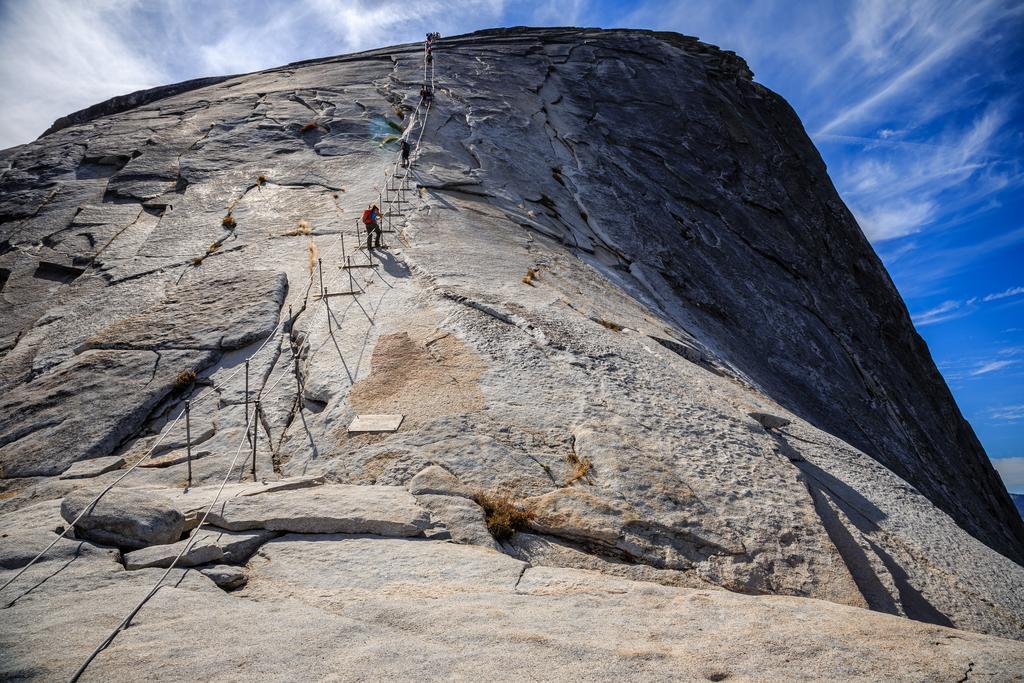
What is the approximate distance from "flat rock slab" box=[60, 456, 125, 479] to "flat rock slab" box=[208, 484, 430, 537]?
2.55 meters

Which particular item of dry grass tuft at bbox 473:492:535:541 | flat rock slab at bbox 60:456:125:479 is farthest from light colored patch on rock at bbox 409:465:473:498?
flat rock slab at bbox 60:456:125:479

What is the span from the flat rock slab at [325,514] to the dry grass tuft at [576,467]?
4.74ft

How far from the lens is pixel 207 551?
4719 mm

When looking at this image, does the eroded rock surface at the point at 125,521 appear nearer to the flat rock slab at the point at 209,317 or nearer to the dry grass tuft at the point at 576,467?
the dry grass tuft at the point at 576,467

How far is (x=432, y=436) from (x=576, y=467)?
Result: 151cm

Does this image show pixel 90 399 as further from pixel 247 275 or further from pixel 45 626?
pixel 45 626

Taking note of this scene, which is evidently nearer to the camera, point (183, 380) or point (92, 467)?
point (92, 467)

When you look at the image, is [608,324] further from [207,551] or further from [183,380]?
[207,551]

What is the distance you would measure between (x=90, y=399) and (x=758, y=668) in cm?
817

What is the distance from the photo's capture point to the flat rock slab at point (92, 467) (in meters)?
6.91

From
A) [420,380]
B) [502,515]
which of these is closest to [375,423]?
[420,380]

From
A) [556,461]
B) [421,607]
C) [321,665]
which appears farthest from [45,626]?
[556,461]

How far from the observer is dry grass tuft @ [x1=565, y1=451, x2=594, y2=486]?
5996 millimetres

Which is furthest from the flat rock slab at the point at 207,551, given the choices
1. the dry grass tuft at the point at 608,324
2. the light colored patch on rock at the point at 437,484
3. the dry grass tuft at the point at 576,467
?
the dry grass tuft at the point at 608,324
